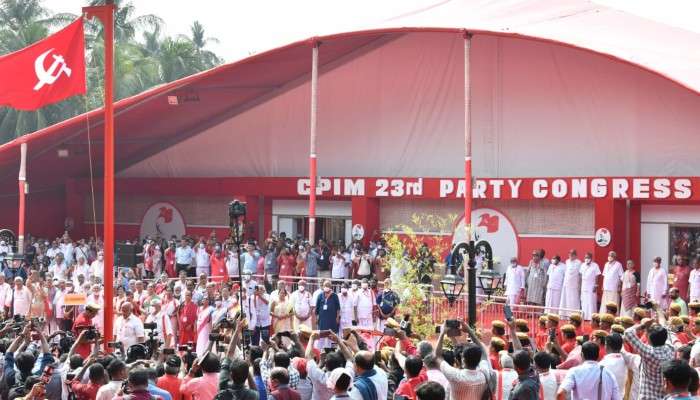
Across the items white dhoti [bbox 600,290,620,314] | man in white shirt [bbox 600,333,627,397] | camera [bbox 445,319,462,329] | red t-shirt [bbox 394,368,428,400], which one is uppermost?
camera [bbox 445,319,462,329]

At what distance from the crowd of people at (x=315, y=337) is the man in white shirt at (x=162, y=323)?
0.04 metres

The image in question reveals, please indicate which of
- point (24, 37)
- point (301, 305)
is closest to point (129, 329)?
point (301, 305)

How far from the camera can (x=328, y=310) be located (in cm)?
1950

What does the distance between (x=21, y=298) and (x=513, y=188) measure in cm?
1258

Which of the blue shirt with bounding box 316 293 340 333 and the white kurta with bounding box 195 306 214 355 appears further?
the blue shirt with bounding box 316 293 340 333

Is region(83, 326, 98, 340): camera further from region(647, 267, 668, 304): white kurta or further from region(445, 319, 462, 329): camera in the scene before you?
region(647, 267, 668, 304): white kurta

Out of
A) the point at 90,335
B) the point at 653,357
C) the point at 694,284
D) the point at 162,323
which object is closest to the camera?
the point at 653,357

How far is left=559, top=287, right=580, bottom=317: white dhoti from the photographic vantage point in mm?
22375

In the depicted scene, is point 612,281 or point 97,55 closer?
point 612,281

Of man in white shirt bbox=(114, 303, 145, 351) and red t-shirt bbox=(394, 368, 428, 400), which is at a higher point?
red t-shirt bbox=(394, 368, 428, 400)

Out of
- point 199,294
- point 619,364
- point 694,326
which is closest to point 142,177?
point 199,294

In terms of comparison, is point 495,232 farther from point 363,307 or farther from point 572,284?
point 363,307

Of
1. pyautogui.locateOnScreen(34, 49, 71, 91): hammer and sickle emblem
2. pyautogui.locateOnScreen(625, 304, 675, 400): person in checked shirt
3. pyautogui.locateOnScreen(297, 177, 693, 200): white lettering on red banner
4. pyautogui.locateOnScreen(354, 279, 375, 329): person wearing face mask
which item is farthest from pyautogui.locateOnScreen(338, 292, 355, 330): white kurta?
pyautogui.locateOnScreen(625, 304, 675, 400): person in checked shirt

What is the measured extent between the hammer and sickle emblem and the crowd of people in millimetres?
3657
